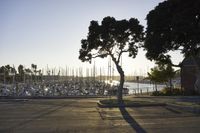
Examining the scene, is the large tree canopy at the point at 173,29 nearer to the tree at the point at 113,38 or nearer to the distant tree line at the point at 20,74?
the tree at the point at 113,38

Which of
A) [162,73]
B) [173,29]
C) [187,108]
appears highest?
[173,29]

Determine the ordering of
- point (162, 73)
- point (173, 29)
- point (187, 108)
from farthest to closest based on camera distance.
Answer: point (162, 73) < point (173, 29) < point (187, 108)

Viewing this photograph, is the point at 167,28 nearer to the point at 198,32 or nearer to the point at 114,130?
the point at 198,32

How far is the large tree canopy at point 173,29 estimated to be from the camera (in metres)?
28.5

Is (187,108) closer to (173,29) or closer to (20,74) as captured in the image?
(173,29)

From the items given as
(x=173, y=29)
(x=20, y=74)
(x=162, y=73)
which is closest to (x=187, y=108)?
(x=173, y=29)

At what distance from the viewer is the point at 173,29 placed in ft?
96.2

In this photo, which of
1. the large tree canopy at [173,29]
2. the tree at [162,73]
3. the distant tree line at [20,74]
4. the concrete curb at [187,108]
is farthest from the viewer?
the distant tree line at [20,74]

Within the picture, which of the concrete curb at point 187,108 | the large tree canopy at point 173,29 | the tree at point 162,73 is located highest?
the large tree canopy at point 173,29

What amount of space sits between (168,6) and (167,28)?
1.71 meters

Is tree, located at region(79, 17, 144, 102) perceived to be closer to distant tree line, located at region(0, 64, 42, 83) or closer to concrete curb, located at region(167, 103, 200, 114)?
concrete curb, located at region(167, 103, 200, 114)

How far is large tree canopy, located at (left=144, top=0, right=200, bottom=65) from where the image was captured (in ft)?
93.5

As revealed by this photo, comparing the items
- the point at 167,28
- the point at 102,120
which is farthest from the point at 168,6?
the point at 102,120

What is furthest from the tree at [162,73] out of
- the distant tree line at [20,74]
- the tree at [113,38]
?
the distant tree line at [20,74]
